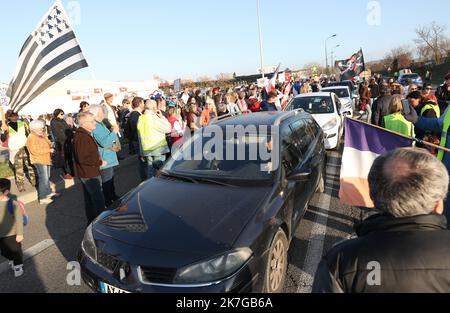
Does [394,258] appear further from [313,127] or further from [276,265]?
[313,127]

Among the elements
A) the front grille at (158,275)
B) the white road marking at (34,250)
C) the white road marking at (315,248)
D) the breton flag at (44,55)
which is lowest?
the white road marking at (315,248)

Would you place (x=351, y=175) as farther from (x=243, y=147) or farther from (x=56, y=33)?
(x=56, y=33)

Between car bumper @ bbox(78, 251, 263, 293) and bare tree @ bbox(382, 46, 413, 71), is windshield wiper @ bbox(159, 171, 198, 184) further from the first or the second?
bare tree @ bbox(382, 46, 413, 71)

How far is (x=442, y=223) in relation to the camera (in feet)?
4.41

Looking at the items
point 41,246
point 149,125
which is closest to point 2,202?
point 41,246

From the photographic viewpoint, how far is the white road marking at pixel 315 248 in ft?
10.5

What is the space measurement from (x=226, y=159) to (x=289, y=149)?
2.70 ft

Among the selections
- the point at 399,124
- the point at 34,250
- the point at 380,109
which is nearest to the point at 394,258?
the point at 399,124

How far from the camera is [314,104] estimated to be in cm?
969

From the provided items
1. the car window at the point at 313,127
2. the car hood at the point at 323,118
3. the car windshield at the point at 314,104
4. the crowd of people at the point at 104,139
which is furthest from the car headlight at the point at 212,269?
the car windshield at the point at 314,104

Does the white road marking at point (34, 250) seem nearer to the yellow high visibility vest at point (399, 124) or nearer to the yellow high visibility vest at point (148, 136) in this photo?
the yellow high visibility vest at point (148, 136)

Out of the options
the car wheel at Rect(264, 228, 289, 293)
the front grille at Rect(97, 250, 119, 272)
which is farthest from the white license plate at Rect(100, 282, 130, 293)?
the car wheel at Rect(264, 228, 289, 293)

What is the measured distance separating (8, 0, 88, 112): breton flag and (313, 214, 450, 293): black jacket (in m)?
6.51
